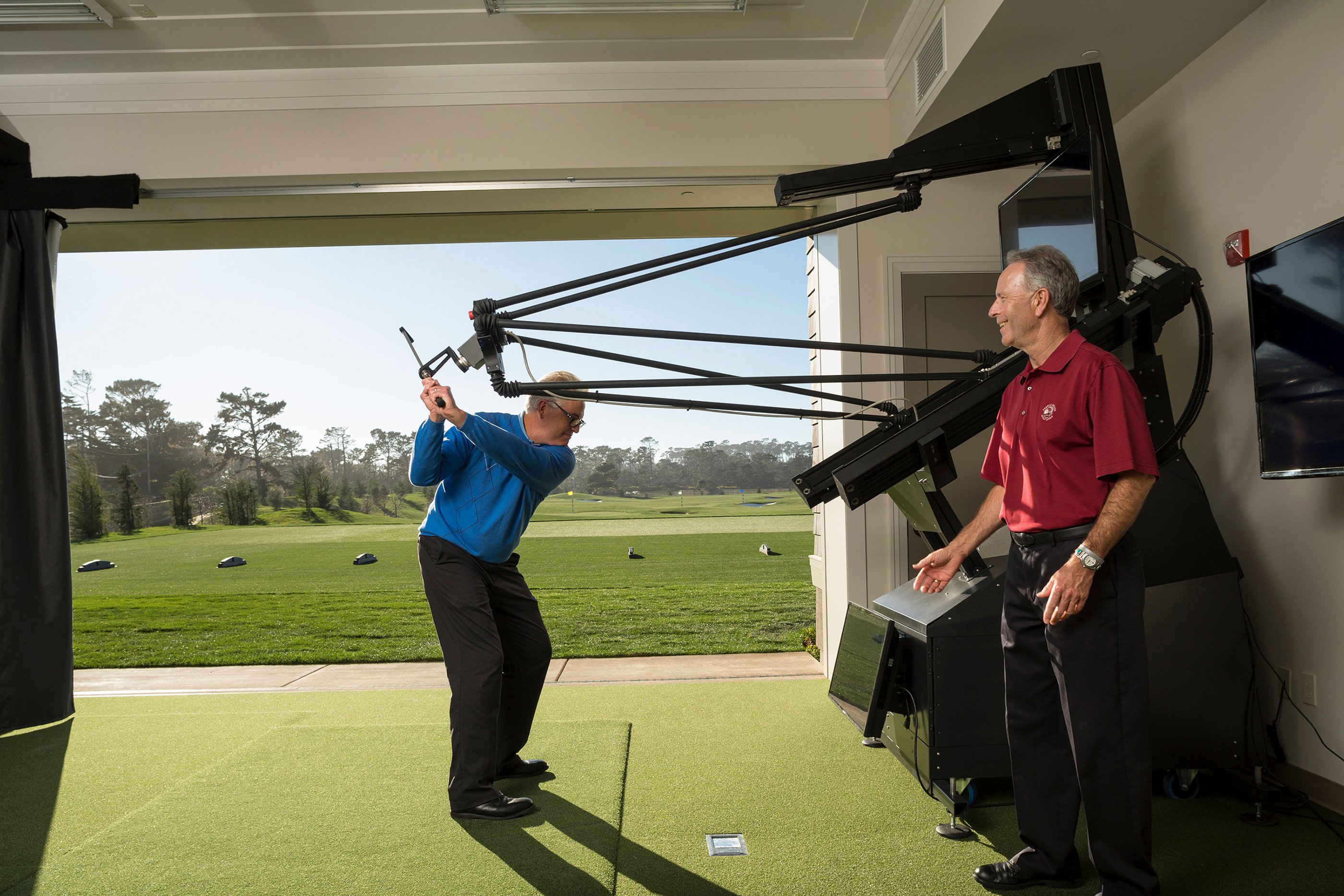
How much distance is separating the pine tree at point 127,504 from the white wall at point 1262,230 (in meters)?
6.07

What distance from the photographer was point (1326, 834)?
234 cm

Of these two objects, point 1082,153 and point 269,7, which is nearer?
point 1082,153

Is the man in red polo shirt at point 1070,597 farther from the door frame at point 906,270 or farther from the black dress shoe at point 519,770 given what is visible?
the door frame at point 906,270

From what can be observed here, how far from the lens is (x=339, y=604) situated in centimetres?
640

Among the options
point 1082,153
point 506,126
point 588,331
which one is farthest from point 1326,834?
point 506,126

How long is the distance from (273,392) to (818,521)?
4152 millimetres

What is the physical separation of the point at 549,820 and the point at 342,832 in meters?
0.65

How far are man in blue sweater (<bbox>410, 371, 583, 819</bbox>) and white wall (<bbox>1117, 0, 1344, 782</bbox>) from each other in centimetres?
247

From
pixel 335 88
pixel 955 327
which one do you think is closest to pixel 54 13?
pixel 335 88

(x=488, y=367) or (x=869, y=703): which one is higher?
(x=488, y=367)

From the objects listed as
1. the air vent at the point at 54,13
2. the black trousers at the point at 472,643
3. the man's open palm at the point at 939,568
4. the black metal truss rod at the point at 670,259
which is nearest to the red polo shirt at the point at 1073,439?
the man's open palm at the point at 939,568

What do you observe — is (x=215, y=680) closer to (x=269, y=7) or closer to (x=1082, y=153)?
(x=269, y=7)

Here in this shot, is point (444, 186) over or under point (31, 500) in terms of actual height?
over

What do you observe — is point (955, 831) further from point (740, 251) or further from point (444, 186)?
point (444, 186)
